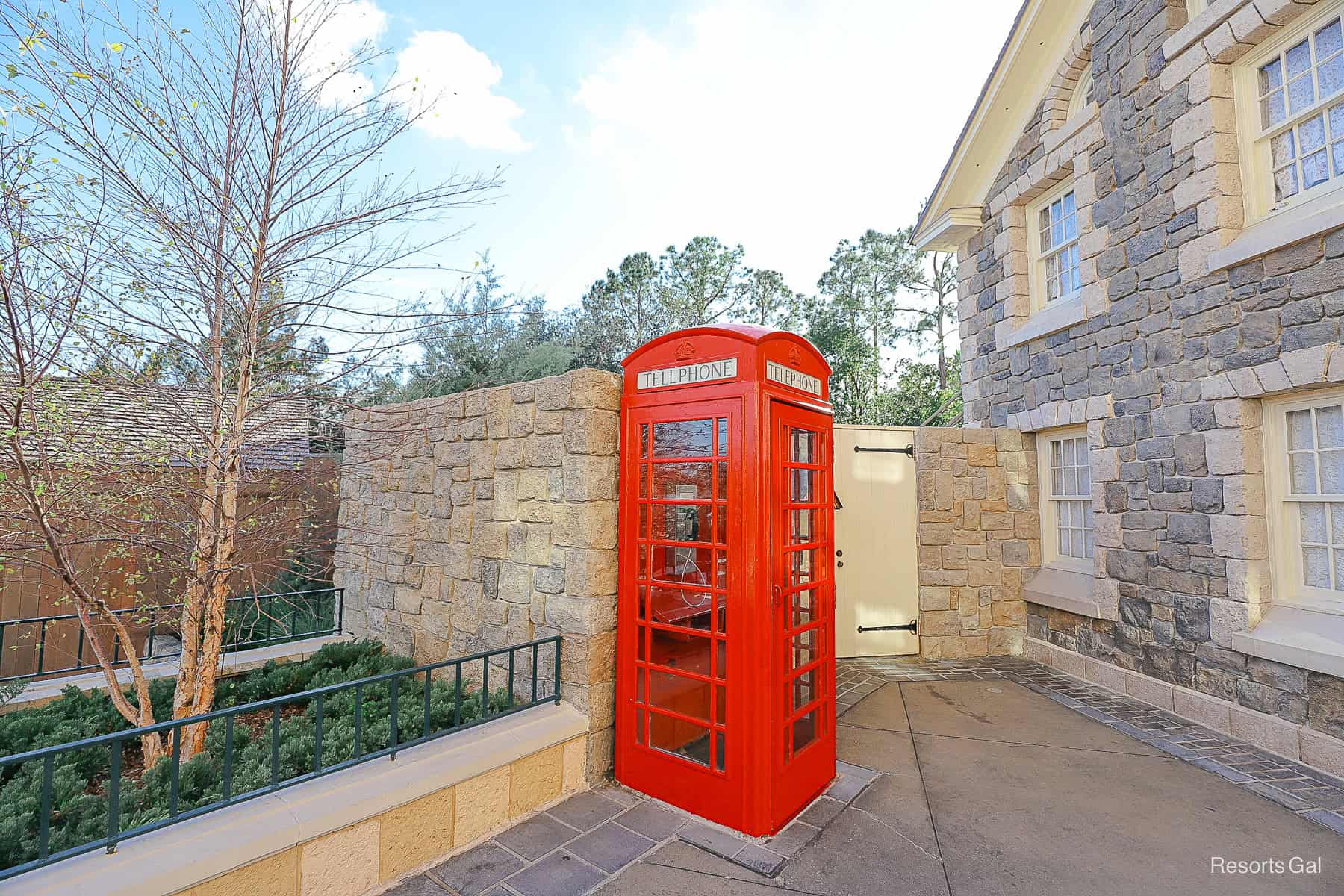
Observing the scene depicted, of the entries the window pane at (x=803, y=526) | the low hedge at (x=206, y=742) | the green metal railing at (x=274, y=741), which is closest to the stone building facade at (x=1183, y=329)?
the window pane at (x=803, y=526)

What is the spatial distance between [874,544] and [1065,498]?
2.11 metres

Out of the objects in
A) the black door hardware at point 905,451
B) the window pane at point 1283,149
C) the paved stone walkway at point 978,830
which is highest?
the window pane at point 1283,149

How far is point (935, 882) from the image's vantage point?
2.81 metres

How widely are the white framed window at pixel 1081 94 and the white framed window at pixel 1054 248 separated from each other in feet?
2.65

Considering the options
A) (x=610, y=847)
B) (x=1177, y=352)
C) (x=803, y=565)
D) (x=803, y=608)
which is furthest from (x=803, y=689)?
(x=1177, y=352)

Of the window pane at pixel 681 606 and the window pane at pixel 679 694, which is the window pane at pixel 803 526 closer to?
the window pane at pixel 681 606

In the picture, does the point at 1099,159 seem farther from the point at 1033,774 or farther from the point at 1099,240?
the point at 1033,774


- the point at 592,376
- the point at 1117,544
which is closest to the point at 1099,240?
the point at 1117,544

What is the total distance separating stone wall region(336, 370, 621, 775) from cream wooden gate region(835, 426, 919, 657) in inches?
145

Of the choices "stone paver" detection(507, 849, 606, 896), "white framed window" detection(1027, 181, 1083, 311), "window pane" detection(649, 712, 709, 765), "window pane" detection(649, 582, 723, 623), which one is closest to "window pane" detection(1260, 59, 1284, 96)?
"white framed window" detection(1027, 181, 1083, 311)

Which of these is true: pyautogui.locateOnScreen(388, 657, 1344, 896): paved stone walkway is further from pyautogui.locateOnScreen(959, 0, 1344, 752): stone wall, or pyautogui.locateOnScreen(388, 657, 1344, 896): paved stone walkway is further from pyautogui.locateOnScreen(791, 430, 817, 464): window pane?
pyautogui.locateOnScreen(791, 430, 817, 464): window pane

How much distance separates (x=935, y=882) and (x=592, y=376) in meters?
3.08

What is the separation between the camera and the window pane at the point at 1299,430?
4.54m

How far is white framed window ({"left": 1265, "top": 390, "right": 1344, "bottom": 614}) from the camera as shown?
171 inches
